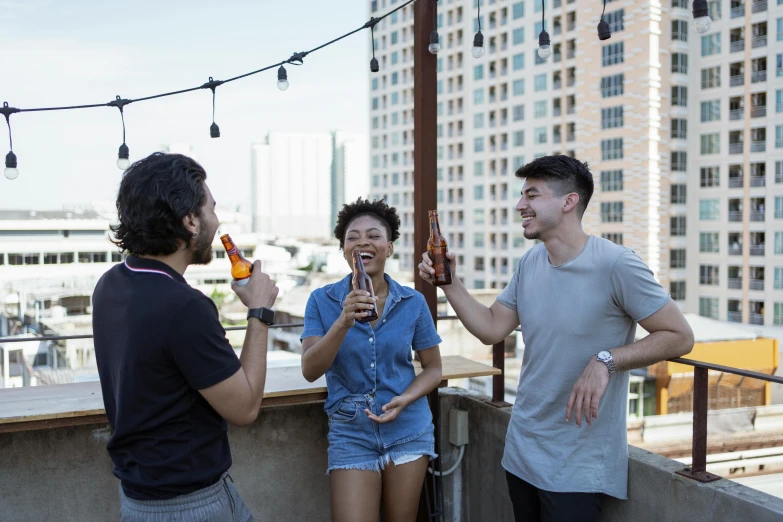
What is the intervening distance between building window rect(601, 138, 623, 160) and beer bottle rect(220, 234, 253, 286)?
47.4 meters

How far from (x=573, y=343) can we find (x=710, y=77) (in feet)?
159

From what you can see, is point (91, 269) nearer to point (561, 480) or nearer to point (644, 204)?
point (644, 204)

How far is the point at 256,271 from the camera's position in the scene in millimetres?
2098

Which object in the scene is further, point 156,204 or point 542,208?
point 542,208

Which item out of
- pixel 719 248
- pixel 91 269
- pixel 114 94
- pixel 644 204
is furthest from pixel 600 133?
pixel 114 94

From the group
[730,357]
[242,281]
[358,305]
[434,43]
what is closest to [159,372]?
[242,281]

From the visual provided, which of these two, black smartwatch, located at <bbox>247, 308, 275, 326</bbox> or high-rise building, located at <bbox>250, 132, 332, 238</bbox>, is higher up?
high-rise building, located at <bbox>250, 132, 332, 238</bbox>

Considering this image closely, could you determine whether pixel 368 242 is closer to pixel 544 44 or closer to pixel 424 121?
pixel 424 121

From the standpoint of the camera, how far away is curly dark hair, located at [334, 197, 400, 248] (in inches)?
121

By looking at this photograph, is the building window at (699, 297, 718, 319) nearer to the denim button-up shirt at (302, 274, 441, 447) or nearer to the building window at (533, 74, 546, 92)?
the building window at (533, 74, 546, 92)

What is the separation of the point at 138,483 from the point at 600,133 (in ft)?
164

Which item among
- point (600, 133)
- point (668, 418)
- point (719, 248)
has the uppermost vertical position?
point (600, 133)

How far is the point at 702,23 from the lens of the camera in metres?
3.04

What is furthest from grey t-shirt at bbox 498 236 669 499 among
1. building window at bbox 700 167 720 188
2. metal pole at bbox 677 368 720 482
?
building window at bbox 700 167 720 188
